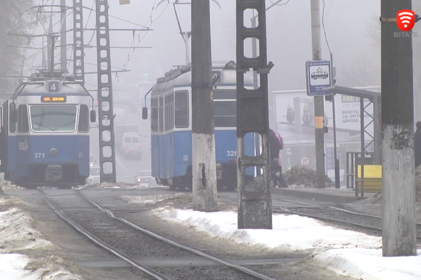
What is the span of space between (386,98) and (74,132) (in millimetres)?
22800

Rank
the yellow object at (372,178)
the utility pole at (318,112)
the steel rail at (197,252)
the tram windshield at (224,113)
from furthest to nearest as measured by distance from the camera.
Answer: the tram windshield at (224,113) → the utility pole at (318,112) → the yellow object at (372,178) → the steel rail at (197,252)

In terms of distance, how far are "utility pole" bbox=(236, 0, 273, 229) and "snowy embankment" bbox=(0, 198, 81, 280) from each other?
9.74 ft

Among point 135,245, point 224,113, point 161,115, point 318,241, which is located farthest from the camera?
point 161,115

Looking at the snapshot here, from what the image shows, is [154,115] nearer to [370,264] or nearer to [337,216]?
[337,216]

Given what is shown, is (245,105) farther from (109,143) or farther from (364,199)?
(109,143)

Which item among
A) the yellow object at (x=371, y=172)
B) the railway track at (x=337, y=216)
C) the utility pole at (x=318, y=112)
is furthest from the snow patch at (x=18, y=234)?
the utility pole at (x=318, y=112)

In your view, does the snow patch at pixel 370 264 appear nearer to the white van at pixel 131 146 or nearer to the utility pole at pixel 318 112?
the utility pole at pixel 318 112

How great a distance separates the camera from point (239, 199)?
540 inches

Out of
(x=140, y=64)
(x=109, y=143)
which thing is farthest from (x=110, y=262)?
(x=140, y=64)

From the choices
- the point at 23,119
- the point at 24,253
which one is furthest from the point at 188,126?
the point at 24,253

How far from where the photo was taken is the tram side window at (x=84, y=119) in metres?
31.5

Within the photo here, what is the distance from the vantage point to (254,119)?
44.4 feet

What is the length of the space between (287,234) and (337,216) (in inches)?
163

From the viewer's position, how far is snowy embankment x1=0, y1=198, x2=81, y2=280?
358 inches
